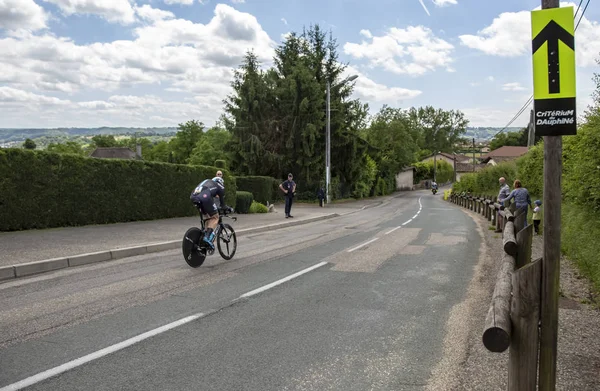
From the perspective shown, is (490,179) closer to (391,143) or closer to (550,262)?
(550,262)

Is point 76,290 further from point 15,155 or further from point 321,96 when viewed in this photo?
point 321,96

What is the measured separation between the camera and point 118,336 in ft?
15.8

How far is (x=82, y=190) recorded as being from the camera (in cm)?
1392

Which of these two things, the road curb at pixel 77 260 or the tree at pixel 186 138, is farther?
the tree at pixel 186 138

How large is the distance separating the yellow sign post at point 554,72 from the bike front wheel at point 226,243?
281 inches

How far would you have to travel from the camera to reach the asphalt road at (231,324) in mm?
3896

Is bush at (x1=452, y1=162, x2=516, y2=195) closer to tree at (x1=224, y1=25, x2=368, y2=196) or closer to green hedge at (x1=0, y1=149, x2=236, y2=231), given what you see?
tree at (x1=224, y1=25, x2=368, y2=196)

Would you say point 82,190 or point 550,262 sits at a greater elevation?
point 82,190

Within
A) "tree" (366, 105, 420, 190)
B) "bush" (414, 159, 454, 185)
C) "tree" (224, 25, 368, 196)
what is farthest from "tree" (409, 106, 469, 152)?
"tree" (224, 25, 368, 196)

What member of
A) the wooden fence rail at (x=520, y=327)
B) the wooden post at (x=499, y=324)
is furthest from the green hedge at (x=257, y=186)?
the wooden fence rail at (x=520, y=327)

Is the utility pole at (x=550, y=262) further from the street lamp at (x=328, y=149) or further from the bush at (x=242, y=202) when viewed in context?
the street lamp at (x=328, y=149)

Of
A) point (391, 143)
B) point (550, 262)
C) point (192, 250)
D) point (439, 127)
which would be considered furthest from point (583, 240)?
point (439, 127)

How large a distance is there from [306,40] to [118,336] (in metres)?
42.8

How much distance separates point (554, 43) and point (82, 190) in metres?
13.5
